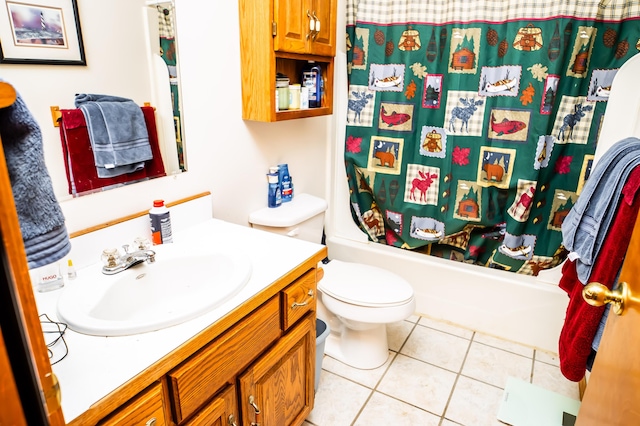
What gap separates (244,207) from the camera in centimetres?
180

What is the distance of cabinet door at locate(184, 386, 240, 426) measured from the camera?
3.25 feet

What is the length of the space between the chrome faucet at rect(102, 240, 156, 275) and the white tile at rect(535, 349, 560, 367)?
190 cm

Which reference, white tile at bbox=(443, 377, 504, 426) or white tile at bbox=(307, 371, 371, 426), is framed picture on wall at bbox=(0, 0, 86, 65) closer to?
white tile at bbox=(307, 371, 371, 426)

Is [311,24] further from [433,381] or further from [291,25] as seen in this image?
[433,381]

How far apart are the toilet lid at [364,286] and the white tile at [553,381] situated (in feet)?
2.43

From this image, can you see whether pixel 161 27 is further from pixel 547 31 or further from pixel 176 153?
pixel 547 31

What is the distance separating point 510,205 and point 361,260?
901mm

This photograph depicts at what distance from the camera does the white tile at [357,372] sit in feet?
6.26

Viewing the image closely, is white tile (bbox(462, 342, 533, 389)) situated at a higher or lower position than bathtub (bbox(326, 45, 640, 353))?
lower

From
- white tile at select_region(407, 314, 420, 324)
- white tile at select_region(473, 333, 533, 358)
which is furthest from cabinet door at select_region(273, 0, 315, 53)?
white tile at select_region(473, 333, 533, 358)

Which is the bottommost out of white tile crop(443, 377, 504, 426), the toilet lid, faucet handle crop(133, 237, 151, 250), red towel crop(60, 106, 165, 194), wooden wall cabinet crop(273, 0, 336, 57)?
white tile crop(443, 377, 504, 426)

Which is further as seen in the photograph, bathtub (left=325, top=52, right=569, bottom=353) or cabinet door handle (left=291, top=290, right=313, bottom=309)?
bathtub (left=325, top=52, right=569, bottom=353)

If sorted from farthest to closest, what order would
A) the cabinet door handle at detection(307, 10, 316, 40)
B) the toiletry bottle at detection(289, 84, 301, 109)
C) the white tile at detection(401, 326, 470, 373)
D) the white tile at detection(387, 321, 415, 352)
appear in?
the white tile at detection(387, 321, 415, 352) → the white tile at detection(401, 326, 470, 373) → the toiletry bottle at detection(289, 84, 301, 109) → the cabinet door handle at detection(307, 10, 316, 40)

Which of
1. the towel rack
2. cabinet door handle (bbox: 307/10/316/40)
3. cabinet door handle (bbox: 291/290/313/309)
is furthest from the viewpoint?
cabinet door handle (bbox: 307/10/316/40)
